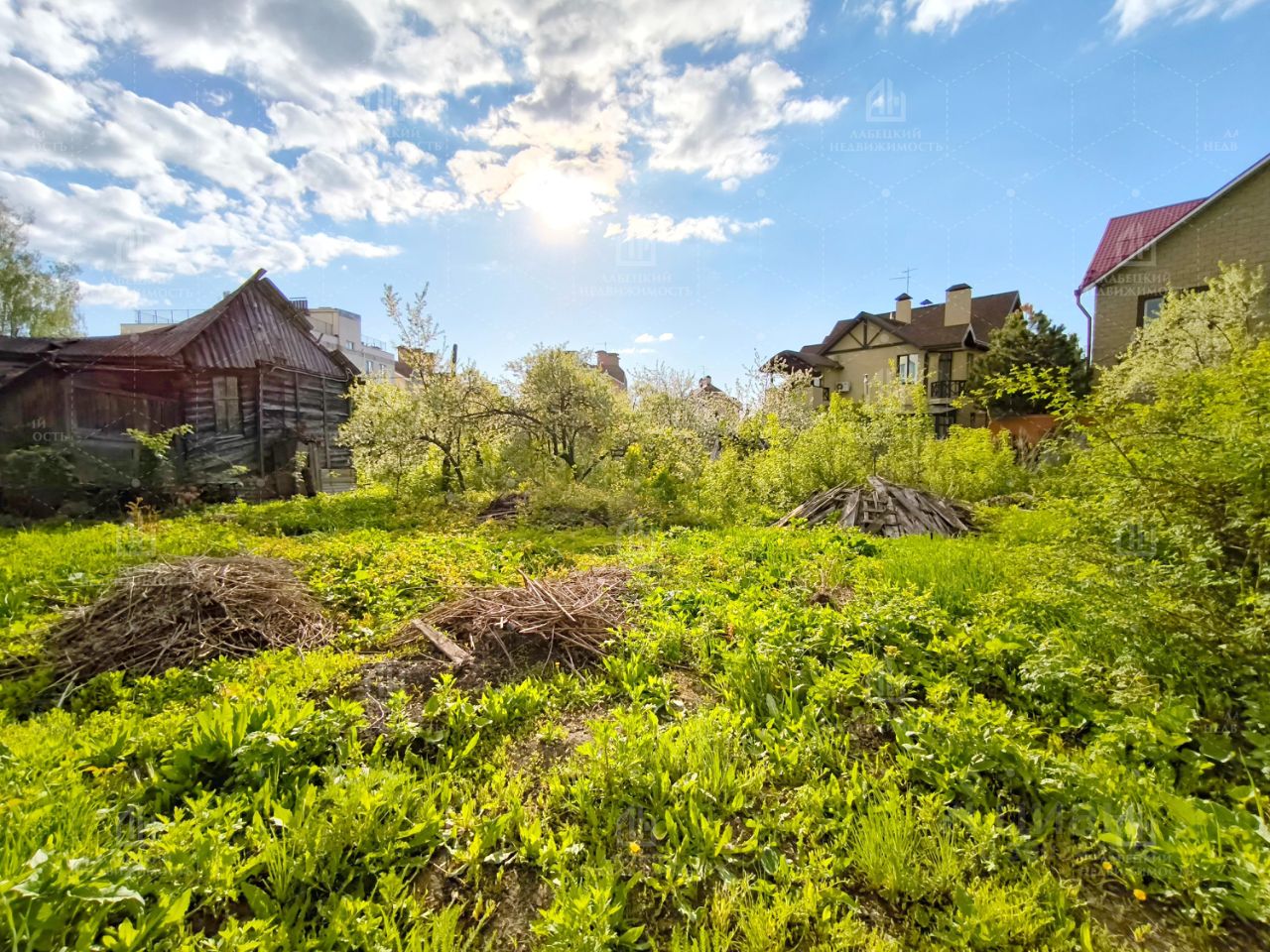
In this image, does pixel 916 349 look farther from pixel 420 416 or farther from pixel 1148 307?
pixel 420 416

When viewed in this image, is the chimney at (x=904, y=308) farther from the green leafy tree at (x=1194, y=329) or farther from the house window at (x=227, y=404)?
the house window at (x=227, y=404)

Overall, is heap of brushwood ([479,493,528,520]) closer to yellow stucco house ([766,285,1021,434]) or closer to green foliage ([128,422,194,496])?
green foliage ([128,422,194,496])

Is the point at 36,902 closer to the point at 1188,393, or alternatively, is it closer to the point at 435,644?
the point at 435,644

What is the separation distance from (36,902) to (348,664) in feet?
6.68

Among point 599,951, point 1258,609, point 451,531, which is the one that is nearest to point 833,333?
point 451,531

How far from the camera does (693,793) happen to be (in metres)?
2.21

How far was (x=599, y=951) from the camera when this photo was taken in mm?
1562

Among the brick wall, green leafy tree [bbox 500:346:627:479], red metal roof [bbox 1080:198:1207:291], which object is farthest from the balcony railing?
green leafy tree [bbox 500:346:627:479]

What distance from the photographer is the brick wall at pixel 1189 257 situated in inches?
476

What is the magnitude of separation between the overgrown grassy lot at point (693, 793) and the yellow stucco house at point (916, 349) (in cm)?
2008

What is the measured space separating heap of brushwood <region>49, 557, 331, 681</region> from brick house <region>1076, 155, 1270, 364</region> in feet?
59.1

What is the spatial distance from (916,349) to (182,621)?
28189 millimetres

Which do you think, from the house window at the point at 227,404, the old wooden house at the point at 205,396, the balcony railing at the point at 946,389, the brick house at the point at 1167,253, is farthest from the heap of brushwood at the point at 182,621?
the balcony railing at the point at 946,389

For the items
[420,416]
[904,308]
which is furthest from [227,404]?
[904,308]
